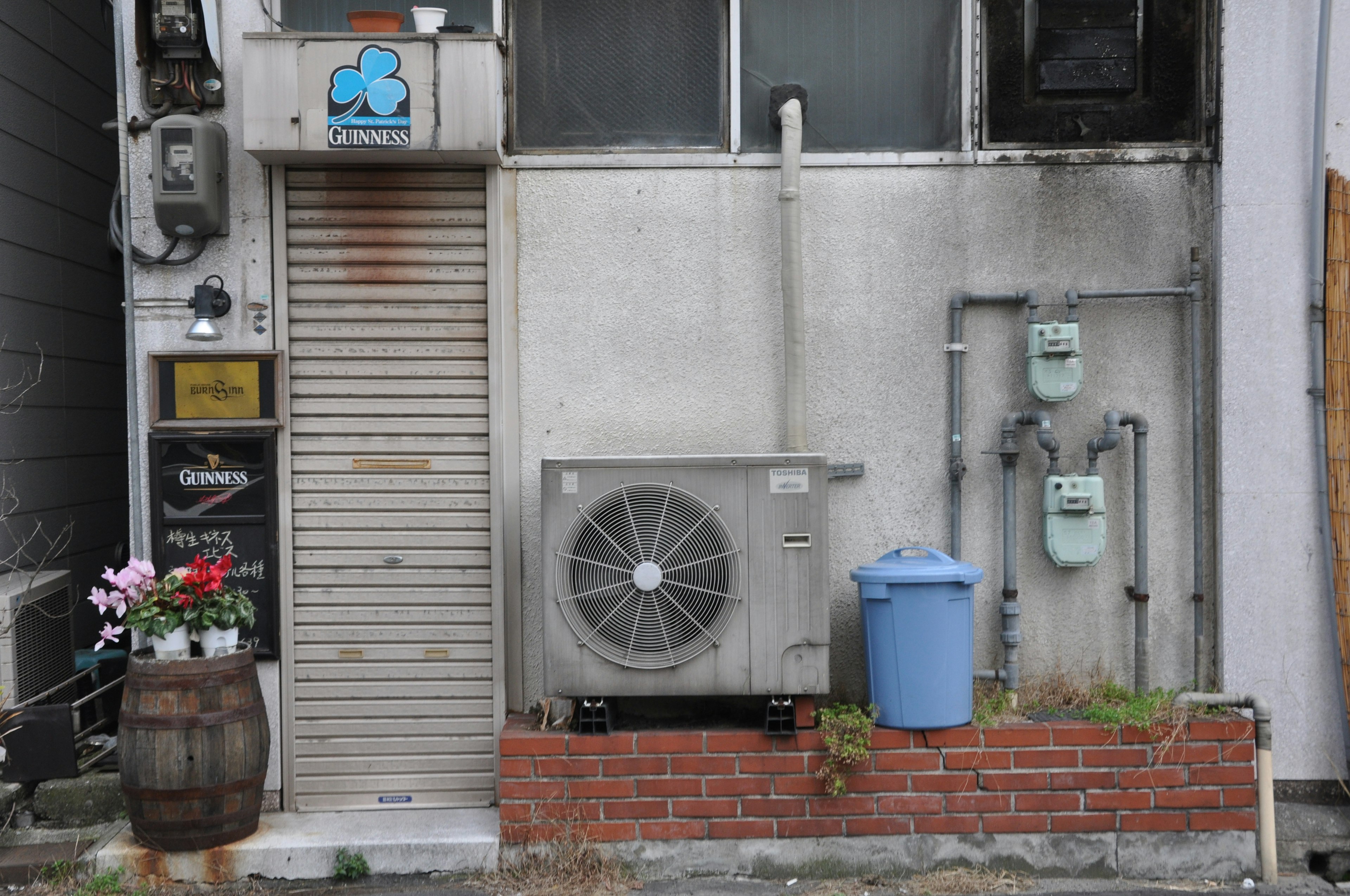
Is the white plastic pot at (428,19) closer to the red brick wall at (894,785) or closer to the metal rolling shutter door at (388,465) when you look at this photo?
the metal rolling shutter door at (388,465)

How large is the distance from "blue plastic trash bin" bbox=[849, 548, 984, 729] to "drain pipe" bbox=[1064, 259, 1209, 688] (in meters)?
1.08

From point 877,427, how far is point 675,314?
3.71ft

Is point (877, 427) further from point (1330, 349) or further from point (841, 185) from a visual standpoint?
point (1330, 349)

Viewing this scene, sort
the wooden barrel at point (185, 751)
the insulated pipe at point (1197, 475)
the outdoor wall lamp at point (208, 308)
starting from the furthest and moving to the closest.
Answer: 1. the insulated pipe at point (1197, 475)
2. the outdoor wall lamp at point (208, 308)
3. the wooden barrel at point (185, 751)

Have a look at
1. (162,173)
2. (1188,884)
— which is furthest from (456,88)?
(1188,884)

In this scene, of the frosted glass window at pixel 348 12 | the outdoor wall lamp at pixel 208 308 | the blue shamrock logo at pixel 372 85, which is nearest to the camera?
the blue shamrock logo at pixel 372 85

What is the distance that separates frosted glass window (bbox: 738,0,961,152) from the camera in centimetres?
484

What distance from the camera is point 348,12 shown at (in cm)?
481

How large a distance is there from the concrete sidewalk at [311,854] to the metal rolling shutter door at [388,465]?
34 cm

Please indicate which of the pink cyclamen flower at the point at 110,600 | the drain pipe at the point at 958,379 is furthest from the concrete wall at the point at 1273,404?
the pink cyclamen flower at the point at 110,600

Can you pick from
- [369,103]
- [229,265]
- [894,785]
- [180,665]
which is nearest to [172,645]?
[180,665]

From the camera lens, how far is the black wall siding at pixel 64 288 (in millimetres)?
5523

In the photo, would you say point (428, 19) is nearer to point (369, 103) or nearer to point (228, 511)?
point (369, 103)

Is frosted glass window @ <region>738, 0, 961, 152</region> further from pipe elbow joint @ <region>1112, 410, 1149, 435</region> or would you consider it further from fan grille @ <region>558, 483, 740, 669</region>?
fan grille @ <region>558, 483, 740, 669</region>
